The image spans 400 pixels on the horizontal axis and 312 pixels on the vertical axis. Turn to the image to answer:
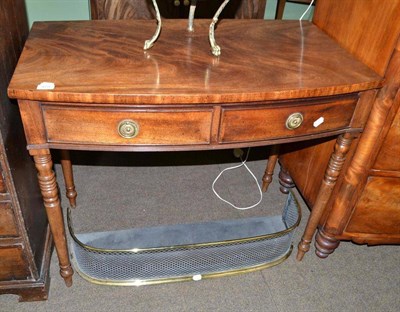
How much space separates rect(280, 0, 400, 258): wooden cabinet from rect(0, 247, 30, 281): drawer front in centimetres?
112

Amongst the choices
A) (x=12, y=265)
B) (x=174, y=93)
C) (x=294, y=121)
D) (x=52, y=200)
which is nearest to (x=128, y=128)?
(x=174, y=93)

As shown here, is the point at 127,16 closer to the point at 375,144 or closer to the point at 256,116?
the point at 256,116

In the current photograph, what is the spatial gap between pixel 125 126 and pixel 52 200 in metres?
0.36

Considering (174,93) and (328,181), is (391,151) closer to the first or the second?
(328,181)

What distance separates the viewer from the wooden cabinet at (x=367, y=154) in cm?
115

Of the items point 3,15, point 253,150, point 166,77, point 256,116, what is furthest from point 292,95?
point 253,150

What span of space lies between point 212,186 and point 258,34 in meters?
0.84

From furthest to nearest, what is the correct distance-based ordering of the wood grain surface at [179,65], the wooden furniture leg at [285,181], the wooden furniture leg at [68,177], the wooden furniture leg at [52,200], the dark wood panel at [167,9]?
Answer: the wooden furniture leg at [285,181]
the dark wood panel at [167,9]
the wooden furniture leg at [68,177]
the wooden furniture leg at [52,200]
the wood grain surface at [179,65]

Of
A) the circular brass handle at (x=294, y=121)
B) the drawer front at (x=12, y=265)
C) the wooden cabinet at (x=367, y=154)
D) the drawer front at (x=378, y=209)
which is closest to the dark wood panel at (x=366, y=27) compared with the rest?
the wooden cabinet at (x=367, y=154)

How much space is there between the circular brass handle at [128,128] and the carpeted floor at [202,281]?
0.72 m

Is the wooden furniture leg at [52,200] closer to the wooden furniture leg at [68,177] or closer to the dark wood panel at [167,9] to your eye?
the wooden furniture leg at [68,177]

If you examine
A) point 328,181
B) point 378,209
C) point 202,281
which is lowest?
point 202,281

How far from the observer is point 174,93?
37.7 inches

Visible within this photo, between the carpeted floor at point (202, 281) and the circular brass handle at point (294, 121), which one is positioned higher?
the circular brass handle at point (294, 121)
